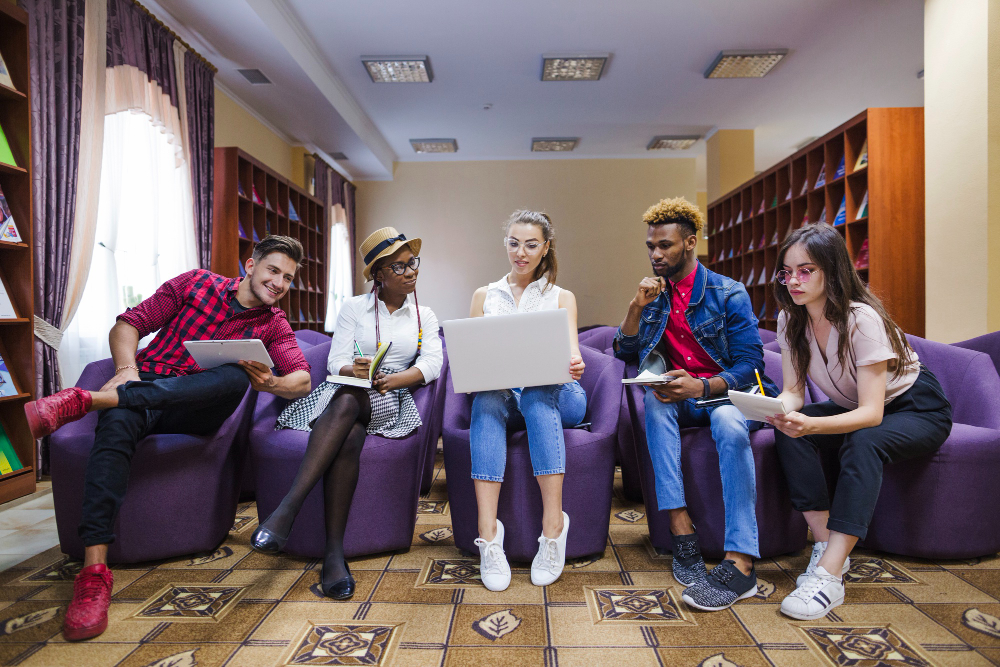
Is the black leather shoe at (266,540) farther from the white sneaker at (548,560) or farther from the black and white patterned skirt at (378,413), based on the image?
the white sneaker at (548,560)

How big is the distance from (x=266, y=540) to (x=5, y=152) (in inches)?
93.9

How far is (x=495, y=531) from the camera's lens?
1793 mm

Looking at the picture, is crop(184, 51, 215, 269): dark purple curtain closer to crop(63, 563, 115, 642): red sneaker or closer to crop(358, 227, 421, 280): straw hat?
crop(358, 227, 421, 280): straw hat

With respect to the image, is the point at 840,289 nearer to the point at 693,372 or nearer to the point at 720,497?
the point at 693,372

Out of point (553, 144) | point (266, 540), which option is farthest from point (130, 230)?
point (553, 144)

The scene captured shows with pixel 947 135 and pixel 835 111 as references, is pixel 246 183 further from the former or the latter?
pixel 835 111

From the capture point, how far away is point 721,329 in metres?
2.01

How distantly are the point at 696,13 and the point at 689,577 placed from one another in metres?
4.22

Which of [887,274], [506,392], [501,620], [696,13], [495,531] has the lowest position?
[501,620]

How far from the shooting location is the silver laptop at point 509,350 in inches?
67.4

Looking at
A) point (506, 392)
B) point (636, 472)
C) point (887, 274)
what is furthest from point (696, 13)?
point (506, 392)

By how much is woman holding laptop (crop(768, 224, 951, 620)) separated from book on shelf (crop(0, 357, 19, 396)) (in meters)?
3.16

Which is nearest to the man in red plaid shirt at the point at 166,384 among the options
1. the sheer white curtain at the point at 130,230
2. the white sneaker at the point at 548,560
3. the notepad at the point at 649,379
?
the white sneaker at the point at 548,560

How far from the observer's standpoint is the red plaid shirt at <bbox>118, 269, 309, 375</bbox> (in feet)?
6.62
